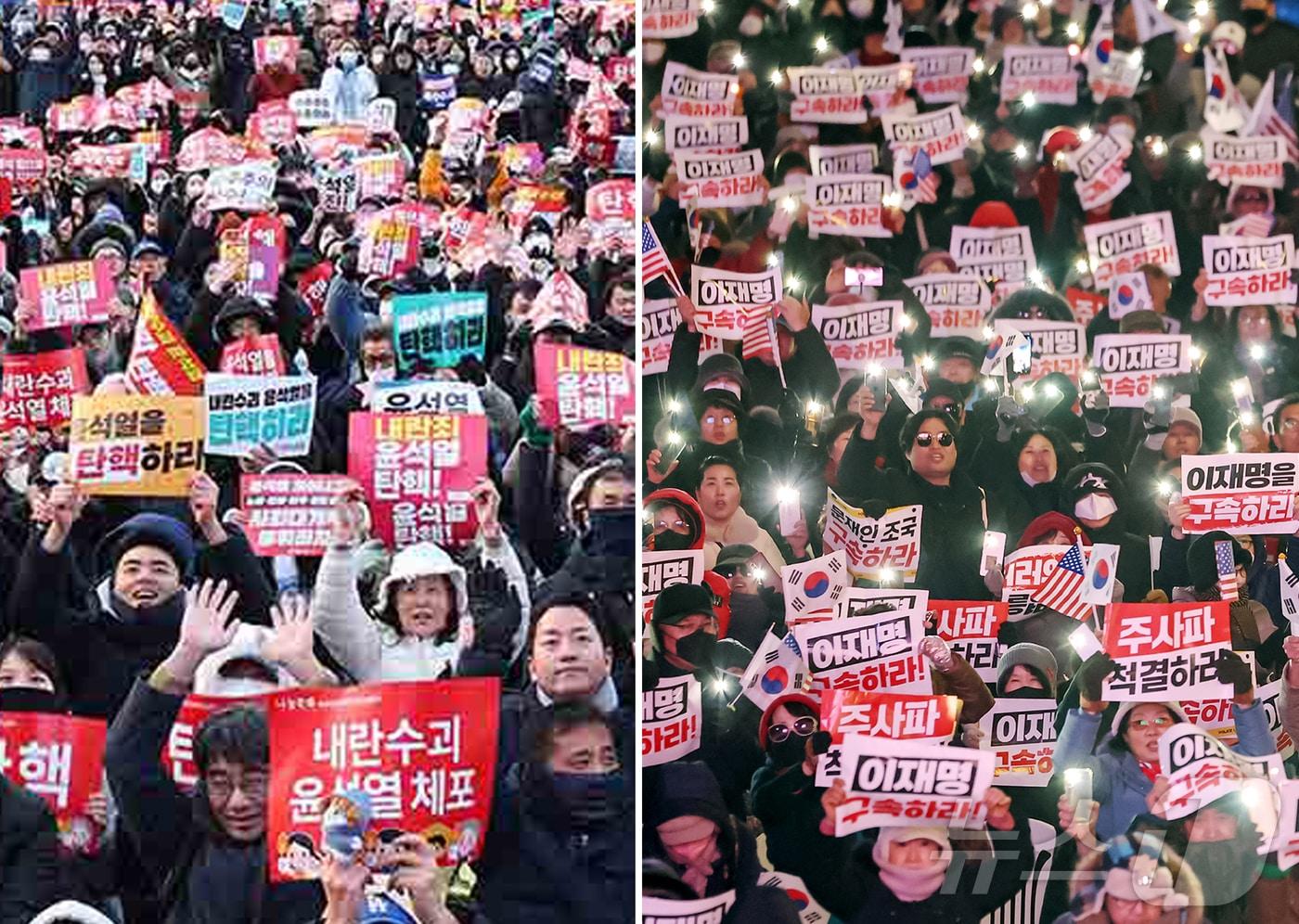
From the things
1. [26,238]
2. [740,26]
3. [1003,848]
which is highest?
[740,26]

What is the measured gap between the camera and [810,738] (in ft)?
4.80

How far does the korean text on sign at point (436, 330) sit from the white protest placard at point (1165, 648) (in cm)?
90

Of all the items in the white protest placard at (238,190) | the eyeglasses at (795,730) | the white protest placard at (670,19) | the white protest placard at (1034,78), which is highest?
the white protest placard at (670,19)

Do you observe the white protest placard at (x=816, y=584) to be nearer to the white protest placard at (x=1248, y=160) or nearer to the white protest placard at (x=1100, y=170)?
the white protest placard at (x=1100, y=170)

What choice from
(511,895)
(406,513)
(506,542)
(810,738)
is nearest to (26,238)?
(406,513)

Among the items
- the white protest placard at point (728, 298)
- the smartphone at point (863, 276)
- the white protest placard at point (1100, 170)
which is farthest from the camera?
the white protest placard at point (1100, 170)

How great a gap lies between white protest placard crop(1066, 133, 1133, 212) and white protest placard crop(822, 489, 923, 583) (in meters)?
0.77

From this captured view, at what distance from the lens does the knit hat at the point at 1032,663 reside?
153 centimetres

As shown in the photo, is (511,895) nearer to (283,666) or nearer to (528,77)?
(283,666)

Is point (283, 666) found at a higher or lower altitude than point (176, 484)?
lower

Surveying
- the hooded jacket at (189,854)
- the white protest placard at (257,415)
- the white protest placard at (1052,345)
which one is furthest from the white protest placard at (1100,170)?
the hooded jacket at (189,854)

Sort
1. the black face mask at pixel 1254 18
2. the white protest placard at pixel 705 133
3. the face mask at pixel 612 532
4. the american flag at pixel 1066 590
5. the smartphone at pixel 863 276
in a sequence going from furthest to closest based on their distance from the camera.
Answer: the black face mask at pixel 1254 18, the white protest placard at pixel 705 133, the smartphone at pixel 863 276, the american flag at pixel 1066 590, the face mask at pixel 612 532

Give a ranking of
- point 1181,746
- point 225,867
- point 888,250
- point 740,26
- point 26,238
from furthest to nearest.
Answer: point 740,26 < point 888,250 < point 1181,746 < point 26,238 < point 225,867

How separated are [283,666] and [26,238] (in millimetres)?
592
